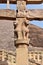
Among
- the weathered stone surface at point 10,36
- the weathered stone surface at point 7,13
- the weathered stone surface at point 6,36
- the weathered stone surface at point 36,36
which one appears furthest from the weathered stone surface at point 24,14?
the weathered stone surface at point 36,36

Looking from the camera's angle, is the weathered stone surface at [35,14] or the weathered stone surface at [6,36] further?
the weathered stone surface at [6,36]

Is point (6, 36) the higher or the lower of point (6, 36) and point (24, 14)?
the lower

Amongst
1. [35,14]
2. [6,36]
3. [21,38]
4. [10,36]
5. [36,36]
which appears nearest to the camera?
[21,38]

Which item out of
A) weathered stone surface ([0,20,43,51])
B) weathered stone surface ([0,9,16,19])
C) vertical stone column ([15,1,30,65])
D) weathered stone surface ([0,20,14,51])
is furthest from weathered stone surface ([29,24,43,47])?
vertical stone column ([15,1,30,65])

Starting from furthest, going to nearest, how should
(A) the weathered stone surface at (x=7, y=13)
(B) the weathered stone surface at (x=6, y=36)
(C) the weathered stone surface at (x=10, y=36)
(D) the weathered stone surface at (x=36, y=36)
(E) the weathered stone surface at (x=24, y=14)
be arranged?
(D) the weathered stone surface at (x=36, y=36)
(C) the weathered stone surface at (x=10, y=36)
(B) the weathered stone surface at (x=6, y=36)
(A) the weathered stone surface at (x=7, y=13)
(E) the weathered stone surface at (x=24, y=14)

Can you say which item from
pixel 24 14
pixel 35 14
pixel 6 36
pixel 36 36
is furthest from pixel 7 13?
pixel 36 36

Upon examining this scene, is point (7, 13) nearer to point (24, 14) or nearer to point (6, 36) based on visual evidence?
point (24, 14)

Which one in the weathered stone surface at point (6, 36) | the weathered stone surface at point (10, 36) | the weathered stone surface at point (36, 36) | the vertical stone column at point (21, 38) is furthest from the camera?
the weathered stone surface at point (36, 36)

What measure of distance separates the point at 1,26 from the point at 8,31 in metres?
1.26

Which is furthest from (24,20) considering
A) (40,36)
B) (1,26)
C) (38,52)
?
(1,26)

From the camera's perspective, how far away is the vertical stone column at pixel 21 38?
846cm

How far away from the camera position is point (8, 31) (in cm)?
2952

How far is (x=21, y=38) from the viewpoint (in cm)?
863

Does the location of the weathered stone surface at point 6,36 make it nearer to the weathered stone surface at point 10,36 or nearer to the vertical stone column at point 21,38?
the weathered stone surface at point 10,36
